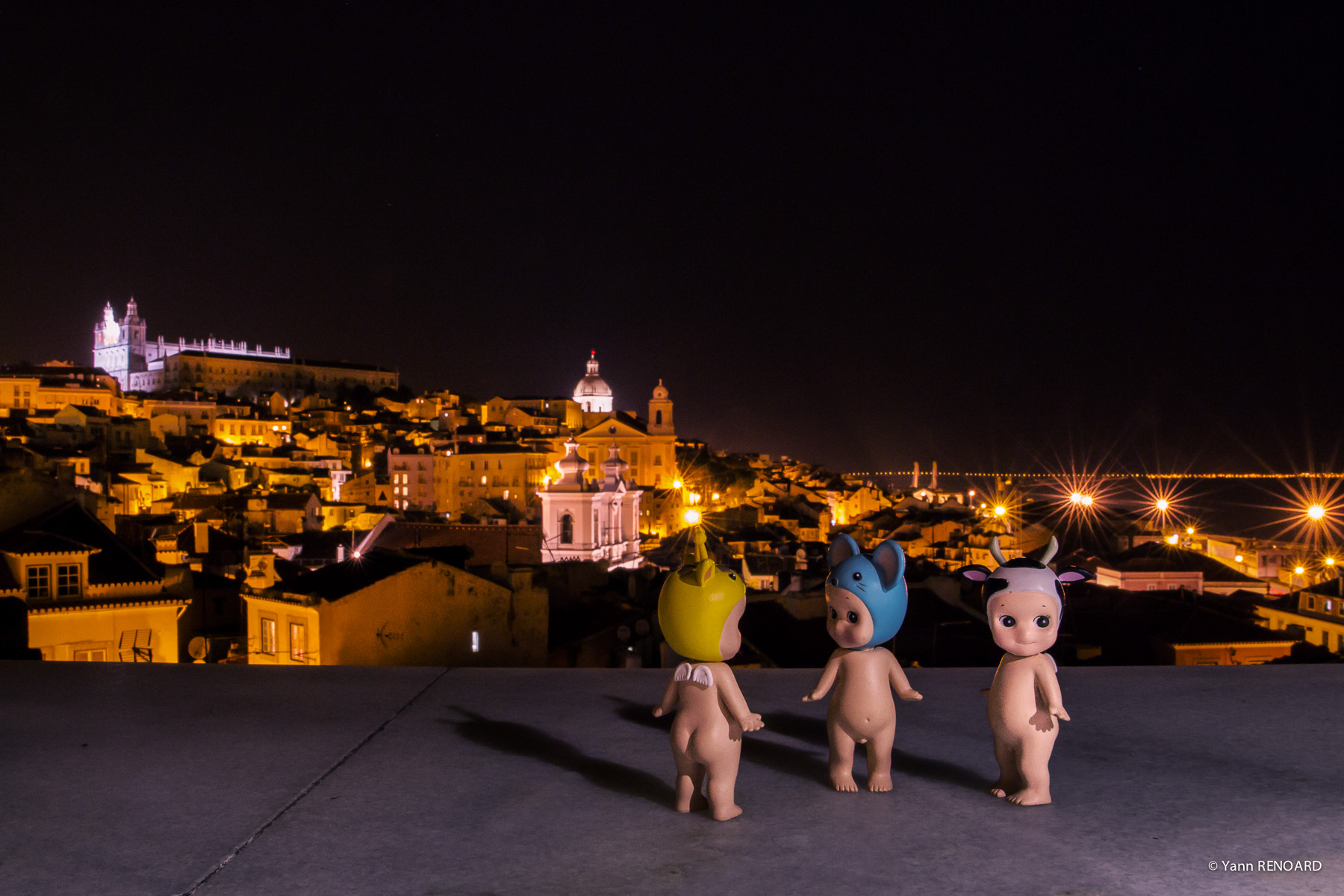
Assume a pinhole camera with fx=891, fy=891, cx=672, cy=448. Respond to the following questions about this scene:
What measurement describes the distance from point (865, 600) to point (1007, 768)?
0.56 metres

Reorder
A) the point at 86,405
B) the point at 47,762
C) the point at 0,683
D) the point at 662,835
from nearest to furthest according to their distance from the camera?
the point at 662,835, the point at 47,762, the point at 0,683, the point at 86,405

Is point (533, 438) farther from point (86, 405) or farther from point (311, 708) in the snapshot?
point (311, 708)

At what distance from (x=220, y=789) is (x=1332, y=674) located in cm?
431

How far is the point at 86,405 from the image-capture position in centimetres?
6644

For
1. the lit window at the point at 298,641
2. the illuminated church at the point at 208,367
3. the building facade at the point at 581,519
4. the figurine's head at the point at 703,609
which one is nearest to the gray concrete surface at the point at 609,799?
the figurine's head at the point at 703,609

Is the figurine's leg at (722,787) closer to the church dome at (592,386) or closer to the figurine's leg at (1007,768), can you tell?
the figurine's leg at (1007,768)

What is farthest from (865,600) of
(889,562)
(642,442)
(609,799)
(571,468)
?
(642,442)

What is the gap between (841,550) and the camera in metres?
2.55

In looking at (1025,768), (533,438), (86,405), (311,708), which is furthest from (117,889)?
Answer: (86,405)

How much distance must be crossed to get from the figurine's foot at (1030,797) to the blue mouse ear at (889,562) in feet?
1.96

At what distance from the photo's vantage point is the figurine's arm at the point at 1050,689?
Answer: 2.31 meters

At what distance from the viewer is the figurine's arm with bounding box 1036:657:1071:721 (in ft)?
7.57

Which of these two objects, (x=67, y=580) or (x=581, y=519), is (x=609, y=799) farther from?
(x=581, y=519)

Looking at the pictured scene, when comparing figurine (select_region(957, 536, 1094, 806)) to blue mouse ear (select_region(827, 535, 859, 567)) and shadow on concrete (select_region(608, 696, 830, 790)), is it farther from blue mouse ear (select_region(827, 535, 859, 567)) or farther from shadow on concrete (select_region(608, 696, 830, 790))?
shadow on concrete (select_region(608, 696, 830, 790))
